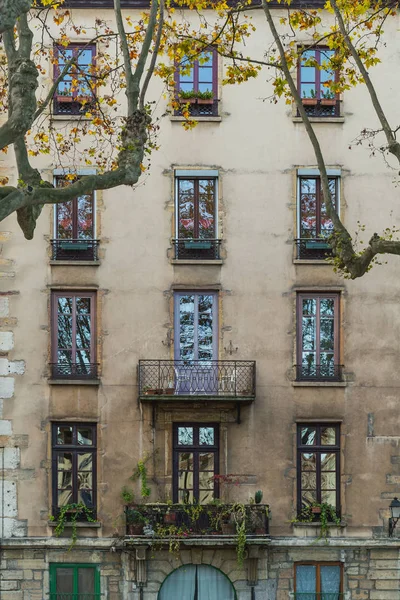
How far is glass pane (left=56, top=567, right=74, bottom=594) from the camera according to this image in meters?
29.6

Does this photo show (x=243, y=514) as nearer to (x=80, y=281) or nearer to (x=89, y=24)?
(x=80, y=281)

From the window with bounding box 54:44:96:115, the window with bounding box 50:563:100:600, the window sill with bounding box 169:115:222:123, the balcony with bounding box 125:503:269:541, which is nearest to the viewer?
the balcony with bounding box 125:503:269:541

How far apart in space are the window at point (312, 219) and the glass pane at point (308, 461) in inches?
165

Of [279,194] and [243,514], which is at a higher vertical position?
[279,194]

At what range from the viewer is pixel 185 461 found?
2995 cm

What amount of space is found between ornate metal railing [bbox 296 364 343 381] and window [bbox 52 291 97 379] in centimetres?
437

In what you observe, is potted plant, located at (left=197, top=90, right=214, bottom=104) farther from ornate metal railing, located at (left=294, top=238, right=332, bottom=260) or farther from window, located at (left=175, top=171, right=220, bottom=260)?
ornate metal railing, located at (left=294, top=238, right=332, bottom=260)

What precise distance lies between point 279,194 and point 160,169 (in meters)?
2.61

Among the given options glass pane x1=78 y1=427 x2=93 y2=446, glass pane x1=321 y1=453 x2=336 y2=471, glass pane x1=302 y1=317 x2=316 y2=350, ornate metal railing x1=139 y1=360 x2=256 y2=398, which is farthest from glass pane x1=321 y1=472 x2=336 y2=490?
glass pane x1=78 y1=427 x2=93 y2=446

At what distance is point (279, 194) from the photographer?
30.4 metres

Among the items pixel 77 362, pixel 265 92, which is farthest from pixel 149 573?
pixel 265 92

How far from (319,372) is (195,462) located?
325cm

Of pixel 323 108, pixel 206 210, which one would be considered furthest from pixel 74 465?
pixel 323 108

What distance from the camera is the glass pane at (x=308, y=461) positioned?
1178 inches
